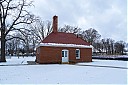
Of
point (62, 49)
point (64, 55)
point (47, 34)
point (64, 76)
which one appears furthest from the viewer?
point (47, 34)

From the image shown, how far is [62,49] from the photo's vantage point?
100ft

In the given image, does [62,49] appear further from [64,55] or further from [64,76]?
[64,76]

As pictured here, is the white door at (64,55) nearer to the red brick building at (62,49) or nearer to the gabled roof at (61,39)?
the red brick building at (62,49)

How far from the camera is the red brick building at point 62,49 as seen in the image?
29.7 metres

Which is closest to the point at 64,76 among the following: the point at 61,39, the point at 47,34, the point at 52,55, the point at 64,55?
the point at 52,55

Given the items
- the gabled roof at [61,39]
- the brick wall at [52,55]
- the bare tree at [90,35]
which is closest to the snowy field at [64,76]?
the brick wall at [52,55]

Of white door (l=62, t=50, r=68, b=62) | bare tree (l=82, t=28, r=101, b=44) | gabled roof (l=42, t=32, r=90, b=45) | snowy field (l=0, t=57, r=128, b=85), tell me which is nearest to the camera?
snowy field (l=0, t=57, r=128, b=85)

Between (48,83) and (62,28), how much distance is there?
5212cm

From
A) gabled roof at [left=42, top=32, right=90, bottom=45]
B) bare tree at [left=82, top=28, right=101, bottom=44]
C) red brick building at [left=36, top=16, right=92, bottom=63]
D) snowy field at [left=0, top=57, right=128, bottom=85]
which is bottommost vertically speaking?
snowy field at [left=0, top=57, right=128, bottom=85]

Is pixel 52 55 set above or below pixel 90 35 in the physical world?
below

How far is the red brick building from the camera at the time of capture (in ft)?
97.5

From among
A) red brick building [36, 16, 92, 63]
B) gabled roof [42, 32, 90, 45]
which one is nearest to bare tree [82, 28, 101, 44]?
gabled roof [42, 32, 90, 45]

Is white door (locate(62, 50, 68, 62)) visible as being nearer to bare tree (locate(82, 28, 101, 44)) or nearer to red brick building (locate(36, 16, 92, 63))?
red brick building (locate(36, 16, 92, 63))

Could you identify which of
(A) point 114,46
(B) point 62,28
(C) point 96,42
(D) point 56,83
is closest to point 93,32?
(C) point 96,42
